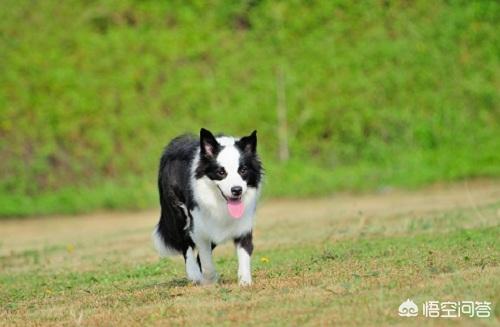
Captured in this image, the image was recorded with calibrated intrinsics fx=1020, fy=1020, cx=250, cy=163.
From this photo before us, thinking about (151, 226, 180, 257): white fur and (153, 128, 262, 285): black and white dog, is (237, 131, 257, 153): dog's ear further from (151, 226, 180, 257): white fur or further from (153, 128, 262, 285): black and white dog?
(151, 226, 180, 257): white fur

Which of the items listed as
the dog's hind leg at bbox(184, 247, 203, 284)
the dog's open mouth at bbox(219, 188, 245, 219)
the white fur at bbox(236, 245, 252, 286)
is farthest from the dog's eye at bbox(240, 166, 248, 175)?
the dog's hind leg at bbox(184, 247, 203, 284)

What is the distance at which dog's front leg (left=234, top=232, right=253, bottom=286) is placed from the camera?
10.4 meters

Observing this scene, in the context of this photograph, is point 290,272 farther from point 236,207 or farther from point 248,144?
point 248,144

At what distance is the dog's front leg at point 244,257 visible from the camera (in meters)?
10.4

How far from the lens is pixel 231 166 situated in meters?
10.2

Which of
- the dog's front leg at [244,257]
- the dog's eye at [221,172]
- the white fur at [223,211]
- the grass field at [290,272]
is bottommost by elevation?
the grass field at [290,272]

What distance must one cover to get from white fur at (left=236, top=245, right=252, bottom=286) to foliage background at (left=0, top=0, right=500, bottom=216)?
16397 mm

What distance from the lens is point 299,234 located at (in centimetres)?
1734

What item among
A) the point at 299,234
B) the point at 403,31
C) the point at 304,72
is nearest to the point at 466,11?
the point at 403,31

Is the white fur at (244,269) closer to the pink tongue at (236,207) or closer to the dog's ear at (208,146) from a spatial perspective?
the pink tongue at (236,207)

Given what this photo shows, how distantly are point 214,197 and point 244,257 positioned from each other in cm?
69

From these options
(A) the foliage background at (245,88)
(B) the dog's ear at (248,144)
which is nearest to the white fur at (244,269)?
(B) the dog's ear at (248,144)

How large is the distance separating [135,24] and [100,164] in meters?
5.02

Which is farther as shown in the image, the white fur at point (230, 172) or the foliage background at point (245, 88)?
the foliage background at point (245, 88)
